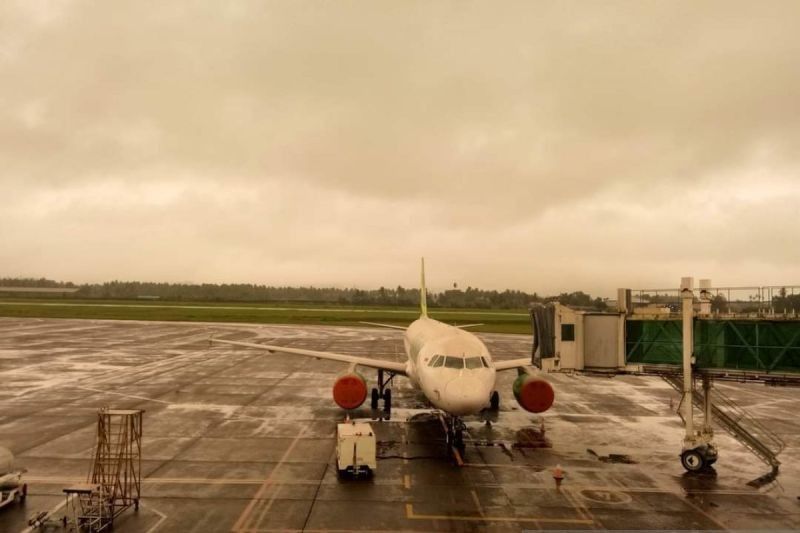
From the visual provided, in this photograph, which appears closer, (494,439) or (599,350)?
(599,350)

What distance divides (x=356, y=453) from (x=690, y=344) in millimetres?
13442

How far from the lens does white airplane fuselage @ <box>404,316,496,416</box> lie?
19.2 m

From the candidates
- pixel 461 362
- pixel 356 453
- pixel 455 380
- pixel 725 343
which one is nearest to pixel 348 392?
pixel 356 453

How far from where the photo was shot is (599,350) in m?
22.2

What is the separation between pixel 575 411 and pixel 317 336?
151 ft

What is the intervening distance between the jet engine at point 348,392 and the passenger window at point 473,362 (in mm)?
6776

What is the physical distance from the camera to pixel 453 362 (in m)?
20.7

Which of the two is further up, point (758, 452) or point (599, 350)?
point (599, 350)

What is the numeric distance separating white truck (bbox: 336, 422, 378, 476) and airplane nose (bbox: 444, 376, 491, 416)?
320 centimetres

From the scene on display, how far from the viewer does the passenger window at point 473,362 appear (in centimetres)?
2050

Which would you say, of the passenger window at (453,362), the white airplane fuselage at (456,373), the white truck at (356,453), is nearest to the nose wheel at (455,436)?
the white airplane fuselage at (456,373)

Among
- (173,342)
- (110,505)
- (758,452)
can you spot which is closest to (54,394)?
(110,505)

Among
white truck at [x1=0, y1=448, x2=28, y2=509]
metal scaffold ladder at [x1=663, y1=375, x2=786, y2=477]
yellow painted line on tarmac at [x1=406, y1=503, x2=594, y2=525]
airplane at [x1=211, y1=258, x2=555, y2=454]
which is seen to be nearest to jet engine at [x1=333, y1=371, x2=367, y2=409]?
airplane at [x1=211, y1=258, x2=555, y2=454]

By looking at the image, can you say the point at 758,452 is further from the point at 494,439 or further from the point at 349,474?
the point at 349,474
